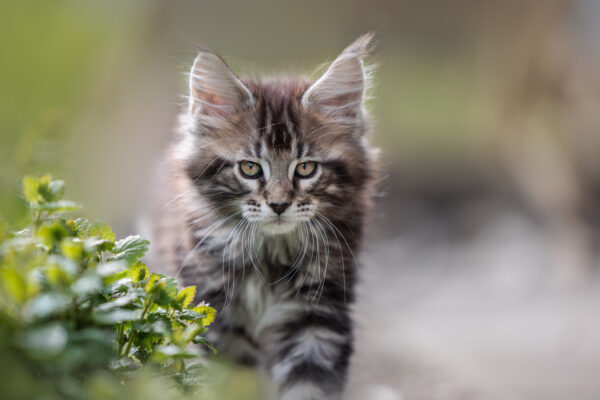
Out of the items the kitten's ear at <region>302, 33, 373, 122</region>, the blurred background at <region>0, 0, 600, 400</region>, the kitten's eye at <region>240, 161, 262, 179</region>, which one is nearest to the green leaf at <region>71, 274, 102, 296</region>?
the blurred background at <region>0, 0, 600, 400</region>

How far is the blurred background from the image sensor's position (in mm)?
3389

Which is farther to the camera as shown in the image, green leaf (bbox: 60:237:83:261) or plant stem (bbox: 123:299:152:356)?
plant stem (bbox: 123:299:152:356)

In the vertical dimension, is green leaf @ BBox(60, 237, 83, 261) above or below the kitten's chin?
above

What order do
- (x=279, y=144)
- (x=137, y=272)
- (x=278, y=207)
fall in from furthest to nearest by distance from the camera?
(x=279, y=144) < (x=278, y=207) < (x=137, y=272)

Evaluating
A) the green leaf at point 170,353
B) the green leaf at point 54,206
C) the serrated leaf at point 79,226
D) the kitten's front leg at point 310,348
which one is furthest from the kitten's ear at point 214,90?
the green leaf at point 170,353

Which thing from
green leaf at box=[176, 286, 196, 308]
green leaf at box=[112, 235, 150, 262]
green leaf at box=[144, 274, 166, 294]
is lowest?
green leaf at box=[176, 286, 196, 308]

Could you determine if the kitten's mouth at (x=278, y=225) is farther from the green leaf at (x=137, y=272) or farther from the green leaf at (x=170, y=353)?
the green leaf at (x=170, y=353)

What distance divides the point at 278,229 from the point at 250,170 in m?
0.23

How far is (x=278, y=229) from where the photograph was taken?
228 centimetres

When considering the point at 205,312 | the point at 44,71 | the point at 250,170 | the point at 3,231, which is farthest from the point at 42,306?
the point at 44,71

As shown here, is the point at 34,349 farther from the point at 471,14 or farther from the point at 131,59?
the point at 471,14

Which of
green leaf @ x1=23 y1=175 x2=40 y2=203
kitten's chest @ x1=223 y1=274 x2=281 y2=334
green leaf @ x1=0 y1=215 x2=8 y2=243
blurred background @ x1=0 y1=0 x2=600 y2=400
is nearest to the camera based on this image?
green leaf @ x1=0 y1=215 x2=8 y2=243

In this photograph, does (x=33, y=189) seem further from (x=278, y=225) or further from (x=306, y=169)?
(x=306, y=169)

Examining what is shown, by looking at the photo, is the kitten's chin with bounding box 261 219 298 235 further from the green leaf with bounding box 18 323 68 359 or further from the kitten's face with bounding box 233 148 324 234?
the green leaf with bounding box 18 323 68 359
